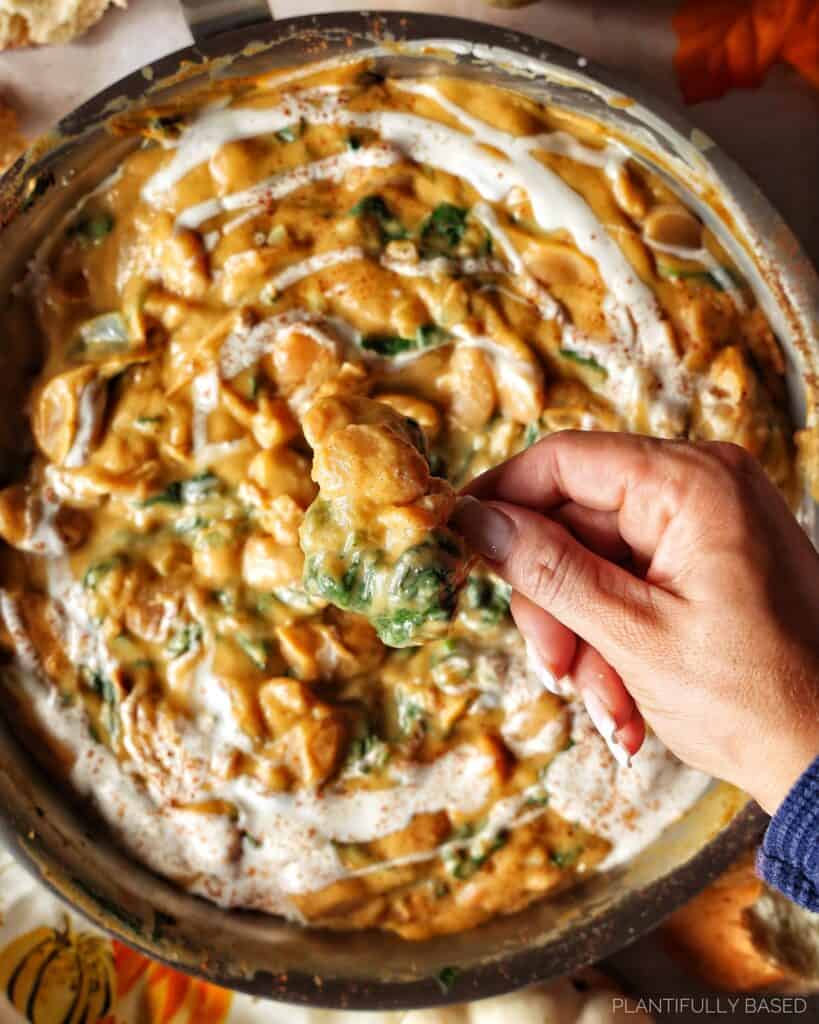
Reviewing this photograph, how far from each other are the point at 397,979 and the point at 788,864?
0.87m

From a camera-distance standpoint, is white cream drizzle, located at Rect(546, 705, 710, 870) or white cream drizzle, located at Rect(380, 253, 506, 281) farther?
white cream drizzle, located at Rect(546, 705, 710, 870)

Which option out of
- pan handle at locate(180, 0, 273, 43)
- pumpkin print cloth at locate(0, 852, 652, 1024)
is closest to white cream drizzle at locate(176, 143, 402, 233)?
pan handle at locate(180, 0, 273, 43)

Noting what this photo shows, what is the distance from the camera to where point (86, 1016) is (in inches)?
94.2

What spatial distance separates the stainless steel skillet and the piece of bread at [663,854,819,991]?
0.94ft

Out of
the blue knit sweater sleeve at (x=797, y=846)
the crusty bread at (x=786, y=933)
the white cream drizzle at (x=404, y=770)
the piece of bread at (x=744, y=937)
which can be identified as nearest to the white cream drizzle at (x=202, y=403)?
the white cream drizzle at (x=404, y=770)

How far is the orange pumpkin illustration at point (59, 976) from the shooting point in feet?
7.83

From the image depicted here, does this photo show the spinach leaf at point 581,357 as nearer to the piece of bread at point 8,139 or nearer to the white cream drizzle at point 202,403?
the white cream drizzle at point 202,403

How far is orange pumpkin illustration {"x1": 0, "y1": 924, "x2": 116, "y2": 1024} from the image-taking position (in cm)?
239

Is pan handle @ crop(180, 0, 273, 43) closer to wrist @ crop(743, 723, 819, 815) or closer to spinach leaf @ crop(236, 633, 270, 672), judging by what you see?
spinach leaf @ crop(236, 633, 270, 672)

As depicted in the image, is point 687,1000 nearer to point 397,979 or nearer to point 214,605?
point 397,979

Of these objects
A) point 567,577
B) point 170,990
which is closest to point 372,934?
point 170,990

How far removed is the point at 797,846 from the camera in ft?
5.40

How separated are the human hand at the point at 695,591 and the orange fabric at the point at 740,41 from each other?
1085 mm

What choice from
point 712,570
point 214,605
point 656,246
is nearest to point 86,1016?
point 214,605
